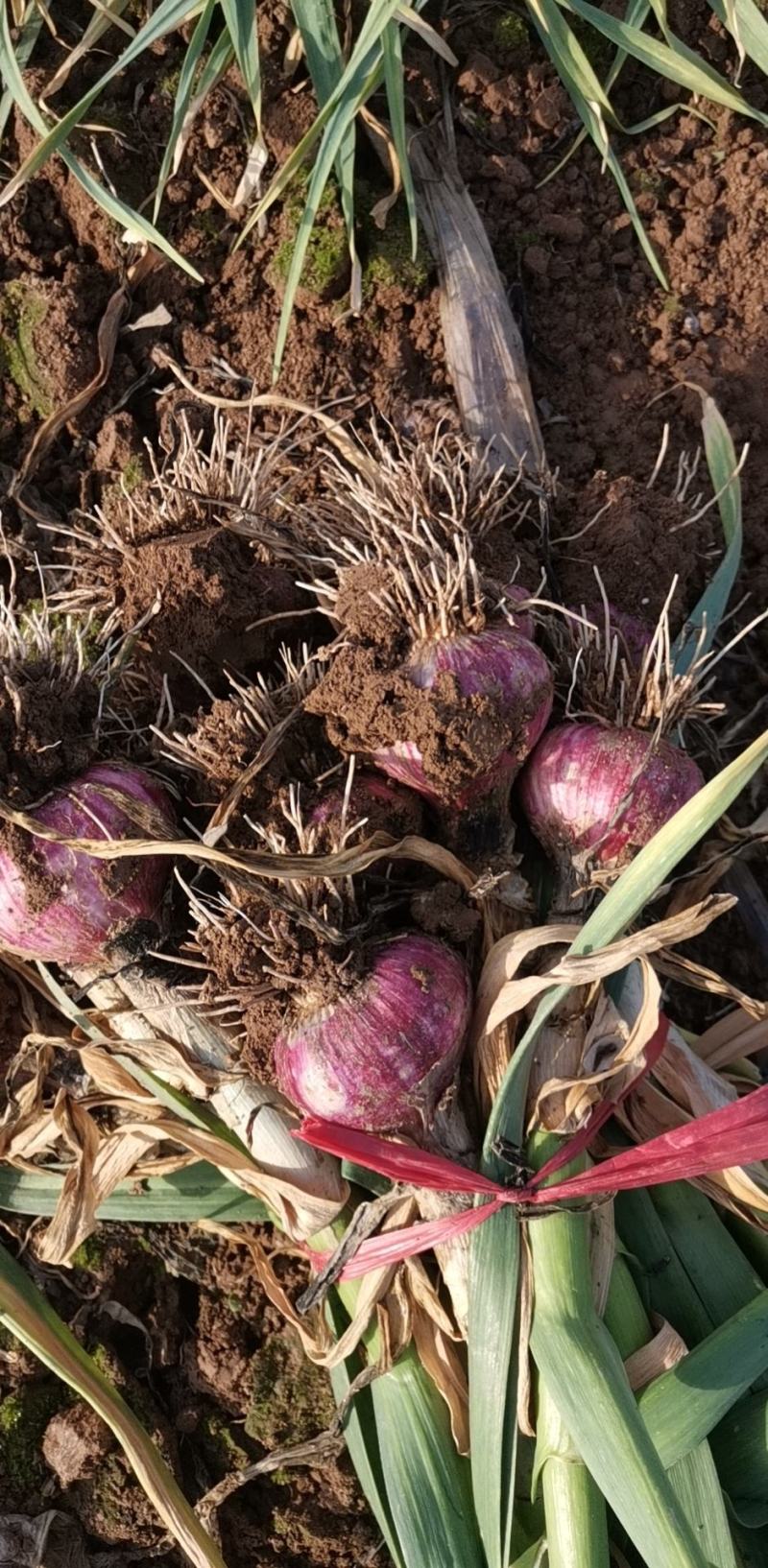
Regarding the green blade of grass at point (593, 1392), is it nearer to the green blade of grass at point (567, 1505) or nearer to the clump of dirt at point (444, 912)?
the green blade of grass at point (567, 1505)

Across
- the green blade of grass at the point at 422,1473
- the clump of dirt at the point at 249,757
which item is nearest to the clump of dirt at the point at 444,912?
the clump of dirt at the point at 249,757

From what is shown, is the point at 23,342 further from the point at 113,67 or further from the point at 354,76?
the point at 354,76

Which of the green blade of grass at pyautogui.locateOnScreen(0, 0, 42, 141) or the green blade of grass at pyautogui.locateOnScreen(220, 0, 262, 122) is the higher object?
the green blade of grass at pyautogui.locateOnScreen(0, 0, 42, 141)

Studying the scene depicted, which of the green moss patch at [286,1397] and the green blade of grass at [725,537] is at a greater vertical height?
the green blade of grass at [725,537]

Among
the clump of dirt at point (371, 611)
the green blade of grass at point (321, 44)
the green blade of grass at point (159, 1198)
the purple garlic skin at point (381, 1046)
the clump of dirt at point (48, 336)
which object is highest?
the green blade of grass at point (321, 44)

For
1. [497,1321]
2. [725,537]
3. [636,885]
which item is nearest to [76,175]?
[725,537]

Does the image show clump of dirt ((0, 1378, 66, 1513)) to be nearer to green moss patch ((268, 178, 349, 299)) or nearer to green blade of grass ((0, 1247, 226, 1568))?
green blade of grass ((0, 1247, 226, 1568))

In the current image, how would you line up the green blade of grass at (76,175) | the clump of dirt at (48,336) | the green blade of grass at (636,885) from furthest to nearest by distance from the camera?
the clump of dirt at (48,336) → the green blade of grass at (76,175) → the green blade of grass at (636,885)

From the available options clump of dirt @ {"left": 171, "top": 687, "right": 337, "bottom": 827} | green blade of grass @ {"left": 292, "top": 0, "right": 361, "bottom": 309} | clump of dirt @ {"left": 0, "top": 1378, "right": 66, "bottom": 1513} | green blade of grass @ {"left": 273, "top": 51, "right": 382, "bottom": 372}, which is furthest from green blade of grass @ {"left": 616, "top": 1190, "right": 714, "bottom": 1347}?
green blade of grass @ {"left": 292, "top": 0, "right": 361, "bottom": 309}
